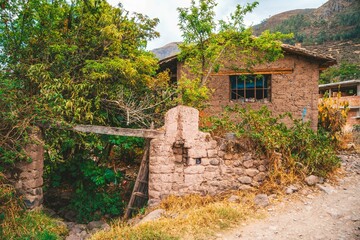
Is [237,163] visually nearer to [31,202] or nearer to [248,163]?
[248,163]

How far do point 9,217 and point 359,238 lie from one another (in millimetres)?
5653

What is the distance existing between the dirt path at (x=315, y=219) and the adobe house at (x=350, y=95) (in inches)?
322

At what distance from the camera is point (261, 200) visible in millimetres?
4816

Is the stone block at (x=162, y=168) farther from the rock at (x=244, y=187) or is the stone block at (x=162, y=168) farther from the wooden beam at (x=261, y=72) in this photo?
the wooden beam at (x=261, y=72)

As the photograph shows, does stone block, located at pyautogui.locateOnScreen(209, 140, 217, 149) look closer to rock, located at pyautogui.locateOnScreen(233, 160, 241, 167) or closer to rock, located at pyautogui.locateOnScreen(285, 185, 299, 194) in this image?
rock, located at pyautogui.locateOnScreen(233, 160, 241, 167)

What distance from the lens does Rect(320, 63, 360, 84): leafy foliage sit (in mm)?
23109

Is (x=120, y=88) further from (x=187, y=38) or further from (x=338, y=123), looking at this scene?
(x=338, y=123)

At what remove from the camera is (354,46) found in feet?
93.6

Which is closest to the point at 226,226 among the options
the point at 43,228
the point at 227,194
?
the point at 227,194

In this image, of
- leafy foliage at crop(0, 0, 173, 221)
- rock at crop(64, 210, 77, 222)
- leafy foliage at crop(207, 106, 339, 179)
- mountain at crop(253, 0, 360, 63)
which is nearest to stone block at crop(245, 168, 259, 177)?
leafy foliage at crop(207, 106, 339, 179)

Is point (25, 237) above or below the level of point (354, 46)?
below

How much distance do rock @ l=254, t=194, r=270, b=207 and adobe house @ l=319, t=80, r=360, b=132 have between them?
29.9 ft

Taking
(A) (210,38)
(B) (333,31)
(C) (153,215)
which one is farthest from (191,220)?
(B) (333,31)

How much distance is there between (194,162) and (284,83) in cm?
504
